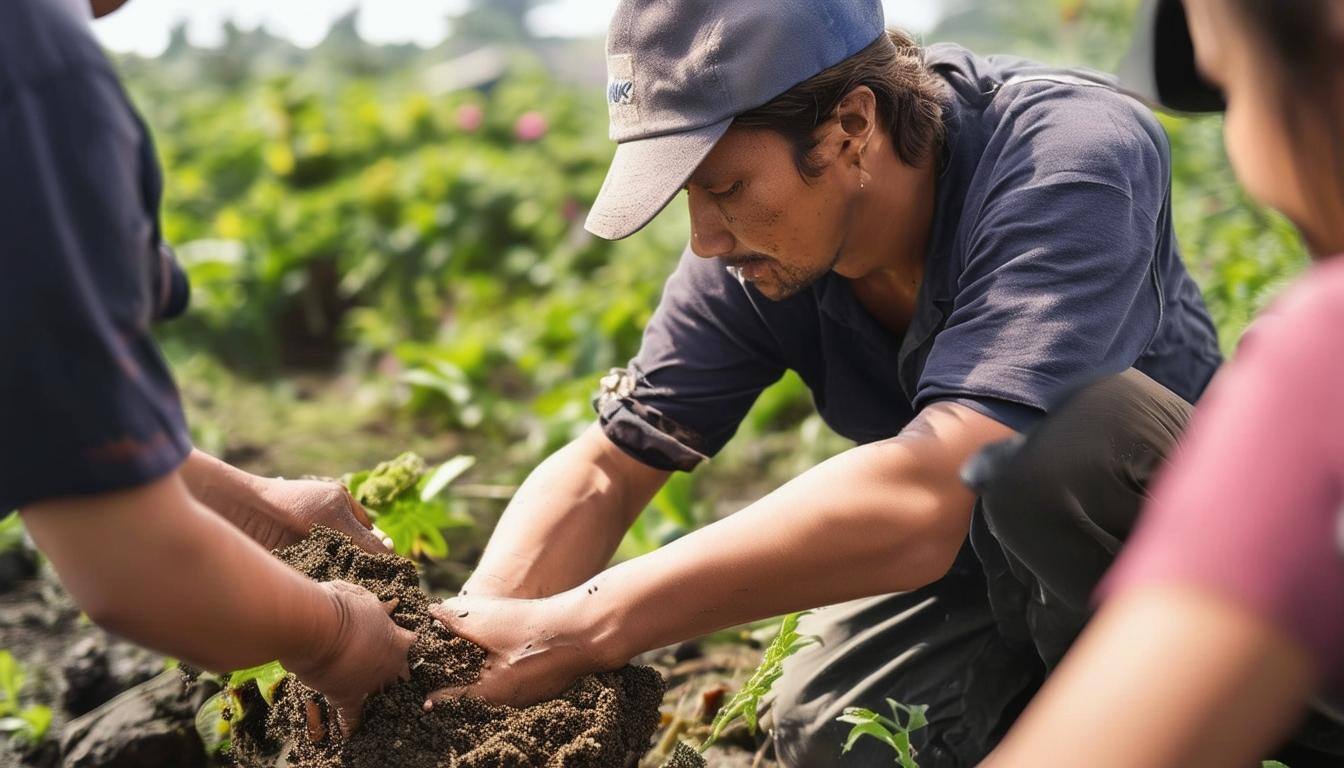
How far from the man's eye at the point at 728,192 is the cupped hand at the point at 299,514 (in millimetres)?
826

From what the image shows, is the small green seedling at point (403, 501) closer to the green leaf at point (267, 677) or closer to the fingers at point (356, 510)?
the fingers at point (356, 510)

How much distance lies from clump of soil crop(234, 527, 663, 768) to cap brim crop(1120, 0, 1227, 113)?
1159 mm

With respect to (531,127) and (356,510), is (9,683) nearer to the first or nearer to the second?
(356,510)

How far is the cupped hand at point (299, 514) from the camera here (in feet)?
7.10

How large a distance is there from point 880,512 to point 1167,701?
3.47ft

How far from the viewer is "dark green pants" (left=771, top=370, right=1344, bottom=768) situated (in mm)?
2031

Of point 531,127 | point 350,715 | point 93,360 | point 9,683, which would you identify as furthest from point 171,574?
point 531,127

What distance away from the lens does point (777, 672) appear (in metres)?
2.29

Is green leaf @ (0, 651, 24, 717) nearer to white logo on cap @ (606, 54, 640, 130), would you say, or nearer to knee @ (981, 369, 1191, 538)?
white logo on cap @ (606, 54, 640, 130)

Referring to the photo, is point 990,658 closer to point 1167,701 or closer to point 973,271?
point 973,271

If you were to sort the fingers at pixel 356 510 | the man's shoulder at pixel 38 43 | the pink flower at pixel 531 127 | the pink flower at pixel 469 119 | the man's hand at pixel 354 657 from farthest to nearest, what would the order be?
the pink flower at pixel 469 119 < the pink flower at pixel 531 127 < the fingers at pixel 356 510 < the man's hand at pixel 354 657 < the man's shoulder at pixel 38 43

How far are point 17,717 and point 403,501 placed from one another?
2.86ft

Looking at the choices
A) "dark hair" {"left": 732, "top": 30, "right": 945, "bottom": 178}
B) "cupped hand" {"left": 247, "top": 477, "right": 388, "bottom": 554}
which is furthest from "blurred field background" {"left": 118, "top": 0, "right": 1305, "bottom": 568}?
"dark hair" {"left": 732, "top": 30, "right": 945, "bottom": 178}

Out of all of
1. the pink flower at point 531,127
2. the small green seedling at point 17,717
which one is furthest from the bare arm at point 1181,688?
the pink flower at point 531,127
